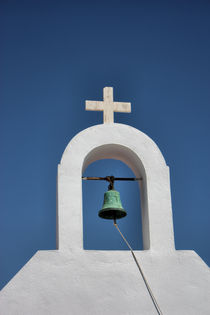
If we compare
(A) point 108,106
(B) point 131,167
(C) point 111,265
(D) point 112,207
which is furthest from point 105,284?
(A) point 108,106

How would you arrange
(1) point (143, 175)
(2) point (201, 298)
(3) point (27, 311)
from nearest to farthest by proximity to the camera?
(3) point (27, 311) < (2) point (201, 298) < (1) point (143, 175)

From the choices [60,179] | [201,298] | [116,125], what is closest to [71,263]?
[60,179]

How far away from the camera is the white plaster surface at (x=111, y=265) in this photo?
641 centimetres

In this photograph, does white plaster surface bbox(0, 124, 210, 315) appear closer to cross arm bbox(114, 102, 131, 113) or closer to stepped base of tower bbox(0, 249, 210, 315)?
stepped base of tower bbox(0, 249, 210, 315)

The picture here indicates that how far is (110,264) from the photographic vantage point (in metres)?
6.91

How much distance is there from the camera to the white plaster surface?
21.0 feet

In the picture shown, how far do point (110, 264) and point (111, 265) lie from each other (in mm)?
20

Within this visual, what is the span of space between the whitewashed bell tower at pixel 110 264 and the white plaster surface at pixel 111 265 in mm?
11

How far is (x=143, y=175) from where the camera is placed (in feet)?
25.3

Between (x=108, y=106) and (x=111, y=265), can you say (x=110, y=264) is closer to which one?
(x=111, y=265)

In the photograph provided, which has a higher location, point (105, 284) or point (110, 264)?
point (110, 264)

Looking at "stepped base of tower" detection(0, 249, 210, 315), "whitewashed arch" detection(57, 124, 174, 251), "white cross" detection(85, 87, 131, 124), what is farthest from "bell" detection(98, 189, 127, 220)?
"white cross" detection(85, 87, 131, 124)

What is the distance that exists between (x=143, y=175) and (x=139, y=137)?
0.54 metres

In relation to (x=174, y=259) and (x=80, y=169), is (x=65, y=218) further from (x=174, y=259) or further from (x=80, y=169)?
(x=174, y=259)
